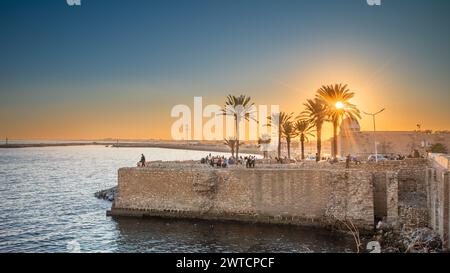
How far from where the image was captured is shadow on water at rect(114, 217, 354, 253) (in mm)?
21047

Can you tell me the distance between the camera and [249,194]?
1056 inches

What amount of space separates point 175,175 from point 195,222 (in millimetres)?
3599

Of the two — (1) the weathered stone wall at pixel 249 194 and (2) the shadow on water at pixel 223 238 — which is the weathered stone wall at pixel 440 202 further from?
(1) the weathered stone wall at pixel 249 194

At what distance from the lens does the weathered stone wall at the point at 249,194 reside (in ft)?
80.5

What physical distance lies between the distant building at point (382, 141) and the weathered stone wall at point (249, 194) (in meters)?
35.0

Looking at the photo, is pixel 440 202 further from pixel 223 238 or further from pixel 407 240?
pixel 223 238

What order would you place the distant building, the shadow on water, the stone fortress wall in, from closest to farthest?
the shadow on water → the stone fortress wall → the distant building

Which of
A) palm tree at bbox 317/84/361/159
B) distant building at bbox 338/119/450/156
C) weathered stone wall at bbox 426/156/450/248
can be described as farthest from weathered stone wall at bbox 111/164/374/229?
distant building at bbox 338/119/450/156

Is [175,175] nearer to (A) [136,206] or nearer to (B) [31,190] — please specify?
(A) [136,206]

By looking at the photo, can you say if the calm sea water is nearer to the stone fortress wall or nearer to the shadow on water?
the shadow on water

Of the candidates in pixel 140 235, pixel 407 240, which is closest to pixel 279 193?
pixel 407 240

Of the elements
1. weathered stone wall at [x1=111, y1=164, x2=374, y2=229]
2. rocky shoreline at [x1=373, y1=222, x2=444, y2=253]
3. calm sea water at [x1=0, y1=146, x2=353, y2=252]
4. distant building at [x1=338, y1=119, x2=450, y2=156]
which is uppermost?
distant building at [x1=338, y1=119, x2=450, y2=156]

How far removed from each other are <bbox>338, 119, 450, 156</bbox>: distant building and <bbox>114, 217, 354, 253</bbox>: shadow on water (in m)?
37.0
